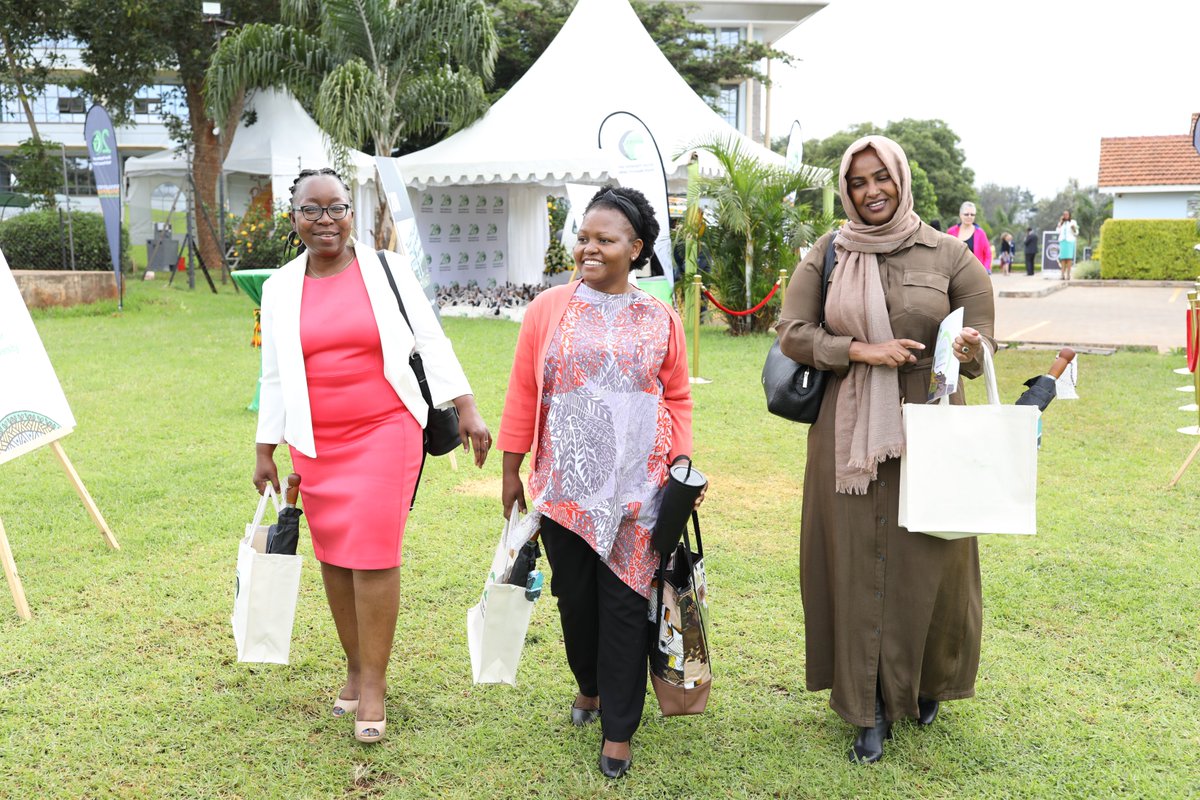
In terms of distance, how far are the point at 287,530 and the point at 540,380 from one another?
0.97 meters

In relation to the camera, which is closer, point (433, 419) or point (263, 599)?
point (263, 599)

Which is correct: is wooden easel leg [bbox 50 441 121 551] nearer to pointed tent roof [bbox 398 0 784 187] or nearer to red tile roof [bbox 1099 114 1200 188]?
pointed tent roof [bbox 398 0 784 187]

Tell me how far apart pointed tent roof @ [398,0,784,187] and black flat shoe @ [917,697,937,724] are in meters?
12.2

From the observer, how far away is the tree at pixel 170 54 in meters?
21.0

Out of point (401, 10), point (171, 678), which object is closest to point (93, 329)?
point (401, 10)

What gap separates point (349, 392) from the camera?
306cm

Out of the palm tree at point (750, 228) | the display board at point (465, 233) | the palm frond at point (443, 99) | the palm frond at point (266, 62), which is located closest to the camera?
the palm tree at point (750, 228)

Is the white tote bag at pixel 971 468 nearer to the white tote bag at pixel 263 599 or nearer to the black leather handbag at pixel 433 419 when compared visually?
the black leather handbag at pixel 433 419

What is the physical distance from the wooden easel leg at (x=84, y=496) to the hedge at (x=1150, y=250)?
27359mm

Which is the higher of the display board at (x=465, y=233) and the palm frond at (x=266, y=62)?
the palm frond at (x=266, y=62)

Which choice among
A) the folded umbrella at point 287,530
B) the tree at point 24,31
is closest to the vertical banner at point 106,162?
the tree at point 24,31

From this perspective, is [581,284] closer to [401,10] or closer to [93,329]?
[93,329]

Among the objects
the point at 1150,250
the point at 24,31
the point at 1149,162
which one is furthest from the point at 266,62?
the point at 1149,162

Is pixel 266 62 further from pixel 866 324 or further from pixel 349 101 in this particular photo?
pixel 866 324
